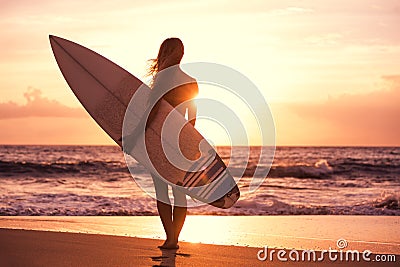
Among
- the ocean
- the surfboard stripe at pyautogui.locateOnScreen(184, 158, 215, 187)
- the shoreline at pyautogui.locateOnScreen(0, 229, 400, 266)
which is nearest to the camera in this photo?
the shoreline at pyautogui.locateOnScreen(0, 229, 400, 266)

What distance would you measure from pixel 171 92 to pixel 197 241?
4.61 feet

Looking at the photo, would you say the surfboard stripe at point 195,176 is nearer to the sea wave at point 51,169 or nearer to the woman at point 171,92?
the woman at point 171,92

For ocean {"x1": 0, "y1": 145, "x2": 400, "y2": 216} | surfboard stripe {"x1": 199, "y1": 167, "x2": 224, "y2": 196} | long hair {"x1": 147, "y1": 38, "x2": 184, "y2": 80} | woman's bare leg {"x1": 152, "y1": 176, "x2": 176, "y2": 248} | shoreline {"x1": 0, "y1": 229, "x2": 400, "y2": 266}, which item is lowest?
shoreline {"x1": 0, "y1": 229, "x2": 400, "y2": 266}

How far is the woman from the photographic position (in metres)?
4.90

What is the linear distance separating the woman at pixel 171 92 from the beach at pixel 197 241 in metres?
0.20

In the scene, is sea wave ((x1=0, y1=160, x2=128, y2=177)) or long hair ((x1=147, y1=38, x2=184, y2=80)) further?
sea wave ((x1=0, y1=160, x2=128, y2=177))

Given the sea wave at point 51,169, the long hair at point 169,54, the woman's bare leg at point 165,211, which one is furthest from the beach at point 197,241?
the sea wave at point 51,169

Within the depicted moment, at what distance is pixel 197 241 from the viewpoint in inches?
221

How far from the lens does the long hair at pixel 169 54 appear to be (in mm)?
4891

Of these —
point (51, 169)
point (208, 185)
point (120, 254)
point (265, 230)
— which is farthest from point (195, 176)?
point (51, 169)

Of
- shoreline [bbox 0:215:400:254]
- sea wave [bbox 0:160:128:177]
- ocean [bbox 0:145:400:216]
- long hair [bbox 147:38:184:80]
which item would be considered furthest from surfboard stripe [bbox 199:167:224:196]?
sea wave [bbox 0:160:128:177]

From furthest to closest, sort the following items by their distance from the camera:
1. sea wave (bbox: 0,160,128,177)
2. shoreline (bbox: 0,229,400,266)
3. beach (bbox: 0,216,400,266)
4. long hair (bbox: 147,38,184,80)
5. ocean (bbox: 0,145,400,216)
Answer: sea wave (bbox: 0,160,128,177) → ocean (bbox: 0,145,400,216) → long hair (bbox: 147,38,184,80) → beach (bbox: 0,216,400,266) → shoreline (bbox: 0,229,400,266)

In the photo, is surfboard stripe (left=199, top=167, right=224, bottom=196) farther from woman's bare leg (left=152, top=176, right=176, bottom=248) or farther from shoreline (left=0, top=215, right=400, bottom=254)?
shoreline (left=0, top=215, right=400, bottom=254)

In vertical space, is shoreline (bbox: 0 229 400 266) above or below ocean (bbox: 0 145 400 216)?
below
